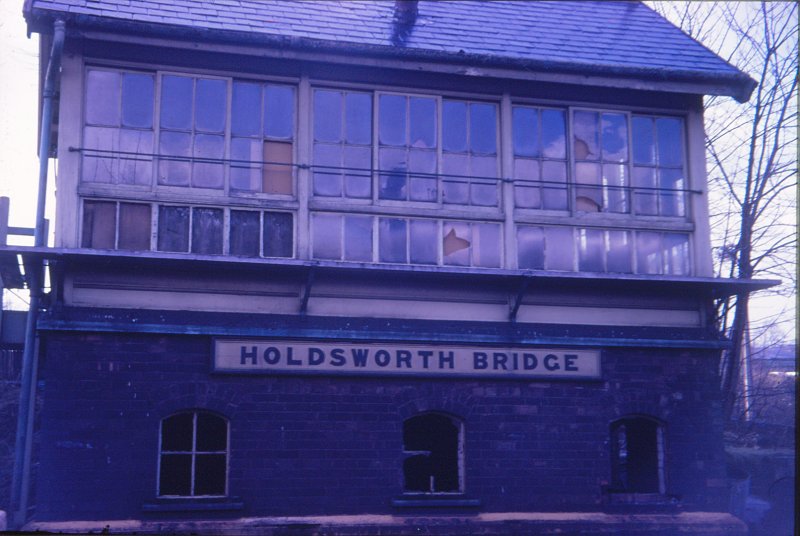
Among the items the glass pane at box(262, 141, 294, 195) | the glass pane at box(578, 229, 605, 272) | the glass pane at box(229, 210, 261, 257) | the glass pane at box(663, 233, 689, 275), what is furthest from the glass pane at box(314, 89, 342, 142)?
the glass pane at box(663, 233, 689, 275)

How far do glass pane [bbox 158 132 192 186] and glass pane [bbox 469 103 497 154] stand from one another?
11.3 feet

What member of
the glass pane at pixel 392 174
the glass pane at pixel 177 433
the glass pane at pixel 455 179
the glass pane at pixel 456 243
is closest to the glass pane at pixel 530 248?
the glass pane at pixel 456 243

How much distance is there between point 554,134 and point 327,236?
3260mm

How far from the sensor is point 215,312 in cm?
931

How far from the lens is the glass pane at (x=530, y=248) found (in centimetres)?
1020

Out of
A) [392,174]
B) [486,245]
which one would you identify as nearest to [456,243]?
[486,245]

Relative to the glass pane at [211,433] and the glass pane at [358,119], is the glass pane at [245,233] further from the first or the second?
the glass pane at [211,433]

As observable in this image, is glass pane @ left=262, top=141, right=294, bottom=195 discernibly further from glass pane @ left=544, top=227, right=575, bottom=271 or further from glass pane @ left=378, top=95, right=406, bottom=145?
glass pane @ left=544, top=227, right=575, bottom=271

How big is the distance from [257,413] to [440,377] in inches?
83.6

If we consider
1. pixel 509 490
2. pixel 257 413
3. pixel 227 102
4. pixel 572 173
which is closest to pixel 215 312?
pixel 257 413

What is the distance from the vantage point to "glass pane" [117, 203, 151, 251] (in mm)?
9195

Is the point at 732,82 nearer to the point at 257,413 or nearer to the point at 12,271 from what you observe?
the point at 257,413

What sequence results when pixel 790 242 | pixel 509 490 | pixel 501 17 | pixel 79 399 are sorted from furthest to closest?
pixel 790 242 → pixel 501 17 → pixel 509 490 → pixel 79 399

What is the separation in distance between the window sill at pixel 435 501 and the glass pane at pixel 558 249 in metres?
2.93
